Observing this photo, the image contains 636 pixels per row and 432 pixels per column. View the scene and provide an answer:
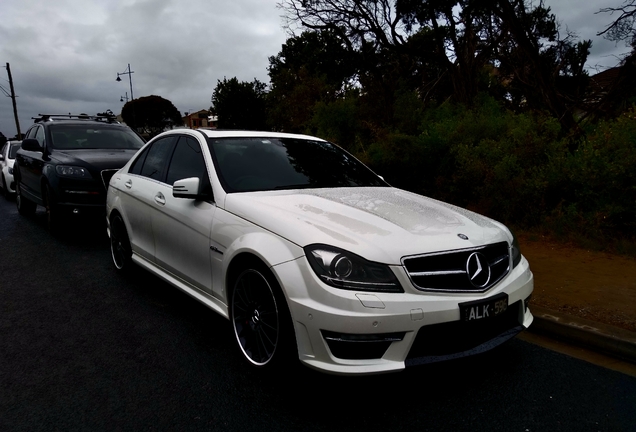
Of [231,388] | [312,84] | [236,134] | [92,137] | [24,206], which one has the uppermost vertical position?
[312,84]

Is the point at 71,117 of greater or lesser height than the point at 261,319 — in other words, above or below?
above

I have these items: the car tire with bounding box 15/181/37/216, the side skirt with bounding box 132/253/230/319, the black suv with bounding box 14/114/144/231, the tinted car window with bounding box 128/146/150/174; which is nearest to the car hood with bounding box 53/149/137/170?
the black suv with bounding box 14/114/144/231

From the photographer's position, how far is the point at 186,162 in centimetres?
463

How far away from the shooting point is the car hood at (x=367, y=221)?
3.07 meters

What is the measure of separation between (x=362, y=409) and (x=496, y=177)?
5.97 m

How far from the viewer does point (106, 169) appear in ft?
25.8

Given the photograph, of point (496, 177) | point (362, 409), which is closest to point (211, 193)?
point (362, 409)

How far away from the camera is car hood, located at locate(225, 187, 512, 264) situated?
307cm

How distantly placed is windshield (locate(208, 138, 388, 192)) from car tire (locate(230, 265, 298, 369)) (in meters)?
0.82

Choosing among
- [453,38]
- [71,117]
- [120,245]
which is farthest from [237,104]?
[120,245]

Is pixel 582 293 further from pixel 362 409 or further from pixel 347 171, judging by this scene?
pixel 362 409

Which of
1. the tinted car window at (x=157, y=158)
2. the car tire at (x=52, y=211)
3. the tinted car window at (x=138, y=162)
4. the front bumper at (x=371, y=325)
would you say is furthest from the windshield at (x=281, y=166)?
the car tire at (x=52, y=211)

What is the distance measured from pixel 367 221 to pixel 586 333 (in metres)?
1.98

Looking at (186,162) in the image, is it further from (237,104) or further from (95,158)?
(237,104)
